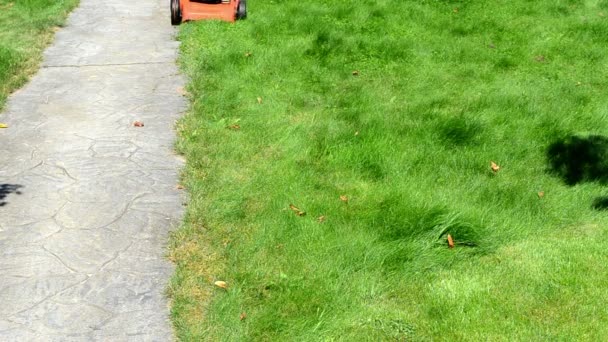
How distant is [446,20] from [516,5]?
1382 millimetres

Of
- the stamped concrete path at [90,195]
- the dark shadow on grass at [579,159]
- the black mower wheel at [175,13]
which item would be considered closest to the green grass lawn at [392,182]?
the dark shadow on grass at [579,159]

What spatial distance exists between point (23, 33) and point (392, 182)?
5920mm

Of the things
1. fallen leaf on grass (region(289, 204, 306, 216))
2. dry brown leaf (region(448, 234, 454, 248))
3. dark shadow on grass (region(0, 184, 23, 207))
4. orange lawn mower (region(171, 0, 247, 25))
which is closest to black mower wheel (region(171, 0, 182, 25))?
orange lawn mower (region(171, 0, 247, 25))

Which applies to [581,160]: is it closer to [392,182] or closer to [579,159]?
[579,159]

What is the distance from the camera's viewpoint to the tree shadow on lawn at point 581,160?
6223mm

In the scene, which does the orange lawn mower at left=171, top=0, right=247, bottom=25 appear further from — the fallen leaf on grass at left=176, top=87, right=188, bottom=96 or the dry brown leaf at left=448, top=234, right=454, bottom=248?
the dry brown leaf at left=448, top=234, right=454, bottom=248

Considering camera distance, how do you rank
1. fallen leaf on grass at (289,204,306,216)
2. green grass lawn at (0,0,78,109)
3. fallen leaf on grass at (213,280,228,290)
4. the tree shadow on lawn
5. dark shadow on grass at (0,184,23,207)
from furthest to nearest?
green grass lawn at (0,0,78,109), the tree shadow on lawn, dark shadow on grass at (0,184,23,207), fallen leaf on grass at (289,204,306,216), fallen leaf on grass at (213,280,228,290)

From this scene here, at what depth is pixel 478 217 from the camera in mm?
5387

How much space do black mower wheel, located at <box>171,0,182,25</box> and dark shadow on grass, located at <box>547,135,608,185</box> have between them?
17.8 feet

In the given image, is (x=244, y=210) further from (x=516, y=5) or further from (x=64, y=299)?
(x=516, y=5)

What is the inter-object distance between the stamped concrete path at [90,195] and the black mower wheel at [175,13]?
80 cm

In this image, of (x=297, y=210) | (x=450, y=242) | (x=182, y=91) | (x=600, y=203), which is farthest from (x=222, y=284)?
(x=182, y=91)

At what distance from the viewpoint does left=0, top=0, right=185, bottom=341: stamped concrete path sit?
4.43 meters

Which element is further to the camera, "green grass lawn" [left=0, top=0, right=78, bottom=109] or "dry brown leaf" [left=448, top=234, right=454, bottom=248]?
"green grass lawn" [left=0, top=0, right=78, bottom=109]
